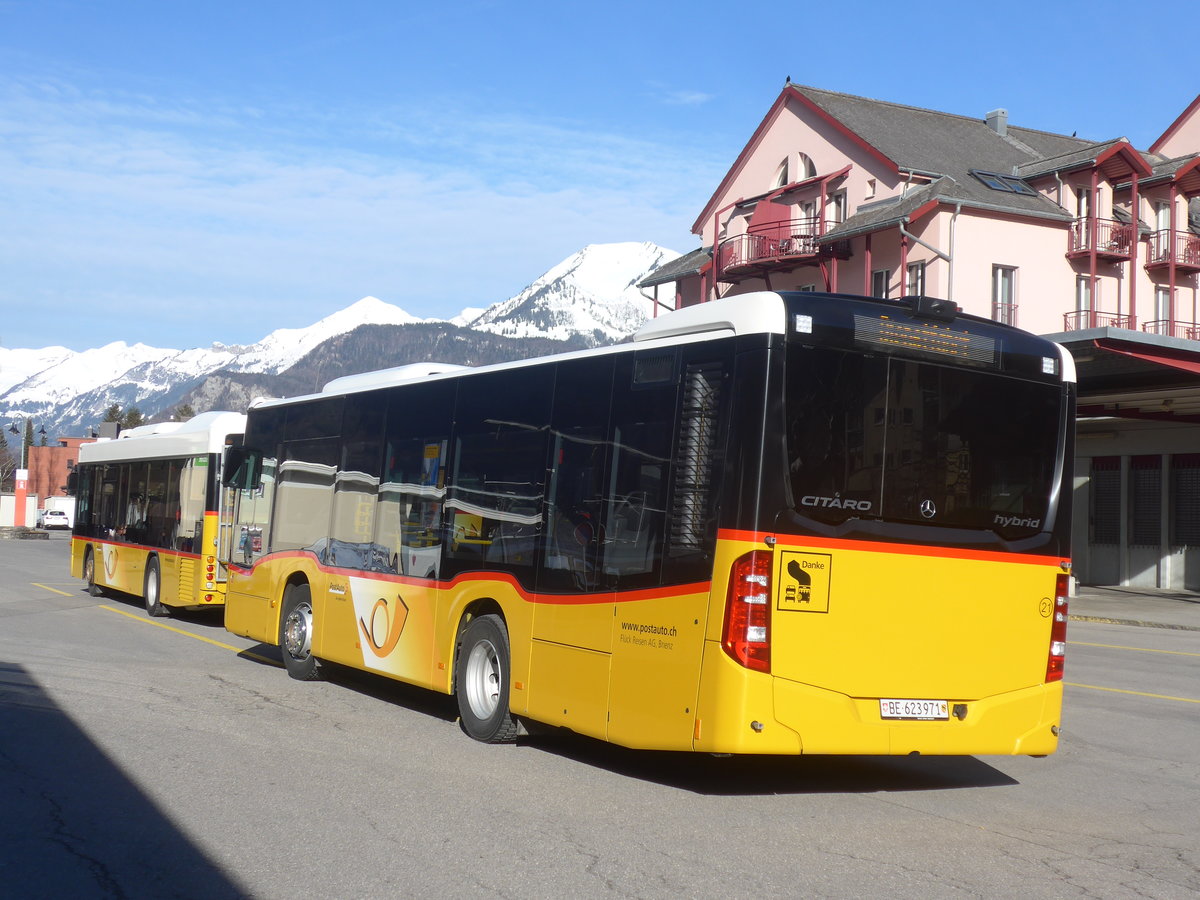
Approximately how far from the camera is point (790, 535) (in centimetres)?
746

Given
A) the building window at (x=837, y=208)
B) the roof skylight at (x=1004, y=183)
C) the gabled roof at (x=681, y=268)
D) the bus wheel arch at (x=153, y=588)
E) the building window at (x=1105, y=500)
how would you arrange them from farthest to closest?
the gabled roof at (x=681, y=268), the building window at (x=837, y=208), the roof skylight at (x=1004, y=183), the building window at (x=1105, y=500), the bus wheel arch at (x=153, y=588)

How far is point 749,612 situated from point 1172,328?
1644 inches

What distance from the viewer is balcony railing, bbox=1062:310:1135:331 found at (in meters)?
42.0

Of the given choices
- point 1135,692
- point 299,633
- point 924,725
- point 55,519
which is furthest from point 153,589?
point 55,519

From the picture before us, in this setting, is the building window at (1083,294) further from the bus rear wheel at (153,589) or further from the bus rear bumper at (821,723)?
the bus rear bumper at (821,723)

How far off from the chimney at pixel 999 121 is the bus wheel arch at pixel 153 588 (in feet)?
127

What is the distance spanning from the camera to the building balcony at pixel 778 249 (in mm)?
43625

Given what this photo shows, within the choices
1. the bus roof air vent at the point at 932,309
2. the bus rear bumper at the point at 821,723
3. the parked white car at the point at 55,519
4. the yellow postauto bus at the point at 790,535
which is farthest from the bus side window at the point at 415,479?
the parked white car at the point at 55,519

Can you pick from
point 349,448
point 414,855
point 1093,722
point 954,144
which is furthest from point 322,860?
point 954,144

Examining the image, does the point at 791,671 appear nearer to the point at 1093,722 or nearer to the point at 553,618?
the point at 553,618

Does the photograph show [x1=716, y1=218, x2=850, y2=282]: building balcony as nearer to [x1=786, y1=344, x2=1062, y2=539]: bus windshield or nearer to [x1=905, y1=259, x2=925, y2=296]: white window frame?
[x1=905, y1=259, x2=925, y2=296]: white window frame

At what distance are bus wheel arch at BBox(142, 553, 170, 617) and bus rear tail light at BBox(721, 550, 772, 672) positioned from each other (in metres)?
15.5

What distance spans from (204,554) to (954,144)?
34775mm

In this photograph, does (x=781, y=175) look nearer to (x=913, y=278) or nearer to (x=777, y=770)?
(x=913, y=278)
